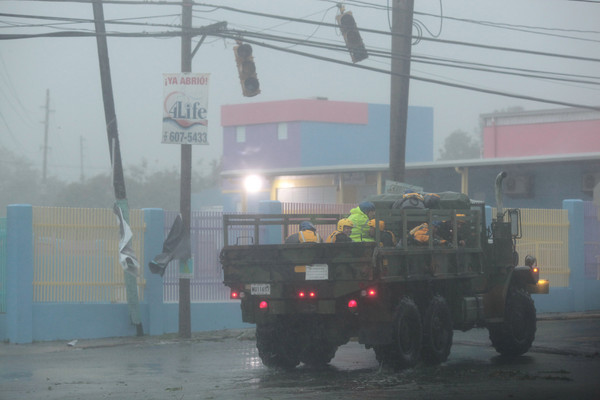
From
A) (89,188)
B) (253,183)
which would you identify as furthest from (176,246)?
(89,188)

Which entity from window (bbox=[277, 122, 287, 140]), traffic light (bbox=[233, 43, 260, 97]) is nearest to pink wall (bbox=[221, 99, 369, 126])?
window (bbox=[277, 122, 287, 140])

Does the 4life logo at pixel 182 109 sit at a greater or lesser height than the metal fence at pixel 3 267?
greater

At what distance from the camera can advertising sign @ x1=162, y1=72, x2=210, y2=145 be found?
18016 mm

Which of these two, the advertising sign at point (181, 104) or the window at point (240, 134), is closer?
the advertising sign at point (181, 104)

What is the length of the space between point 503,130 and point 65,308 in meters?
31.0

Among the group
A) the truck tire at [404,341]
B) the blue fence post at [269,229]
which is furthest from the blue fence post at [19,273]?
the truck tire at [404,341]

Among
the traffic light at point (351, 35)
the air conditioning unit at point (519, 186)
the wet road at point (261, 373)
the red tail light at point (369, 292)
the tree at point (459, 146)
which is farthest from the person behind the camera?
the tree at point (459, 146)

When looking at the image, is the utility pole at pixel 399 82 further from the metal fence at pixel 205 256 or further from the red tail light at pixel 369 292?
the red tail light at pixel 369 292

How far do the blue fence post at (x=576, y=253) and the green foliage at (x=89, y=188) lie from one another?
167 feet

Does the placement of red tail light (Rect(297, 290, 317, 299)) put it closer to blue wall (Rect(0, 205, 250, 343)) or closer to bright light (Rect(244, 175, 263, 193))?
blue wall (Rect(0, 205, 250, 343))

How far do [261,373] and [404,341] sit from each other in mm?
1931

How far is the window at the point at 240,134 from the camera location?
2349 inches

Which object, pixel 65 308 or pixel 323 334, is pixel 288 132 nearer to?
pixel 65 308

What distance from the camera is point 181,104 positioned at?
1808 cm
